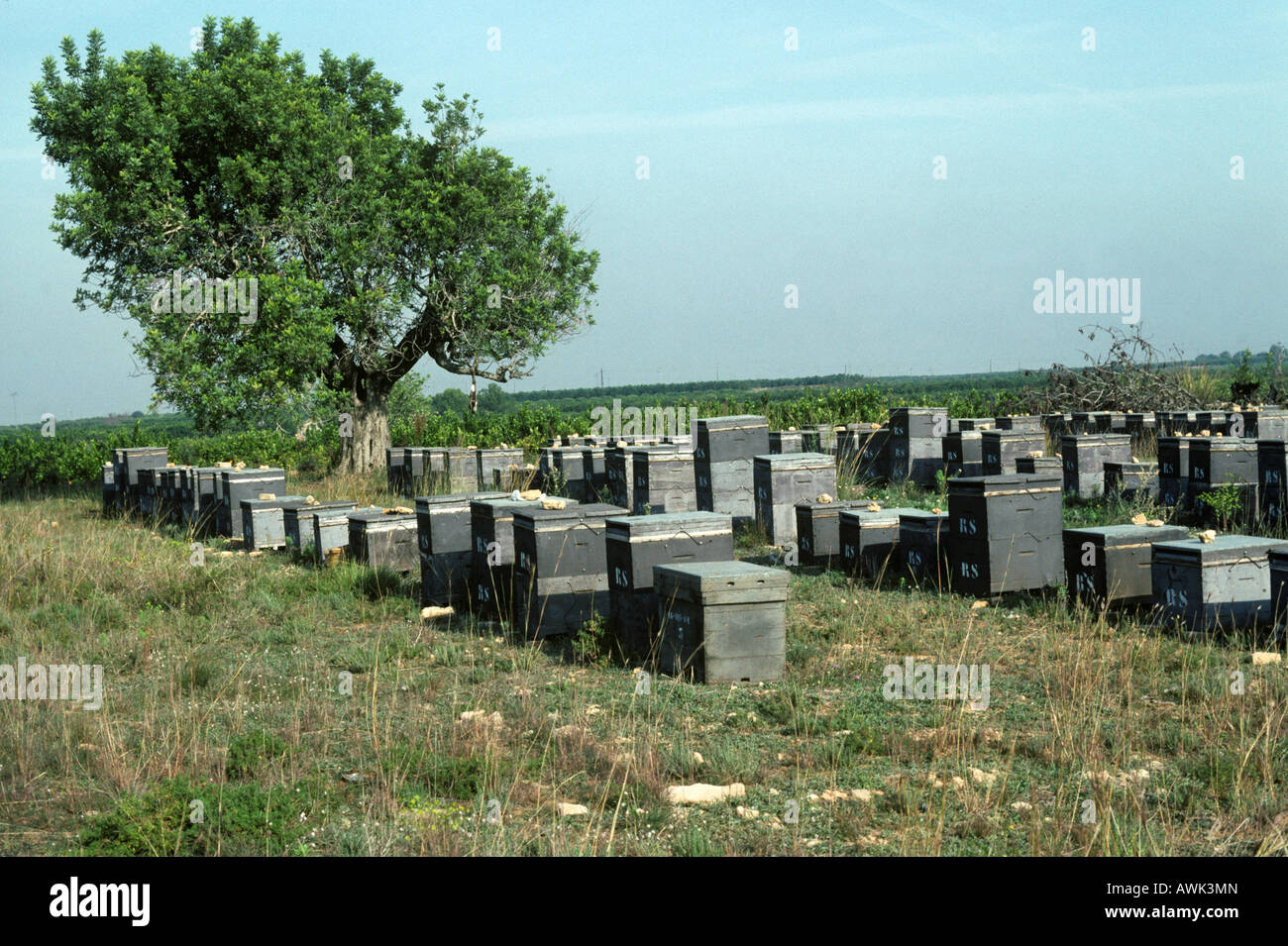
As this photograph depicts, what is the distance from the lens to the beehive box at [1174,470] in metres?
15.1

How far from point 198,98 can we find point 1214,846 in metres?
26.1

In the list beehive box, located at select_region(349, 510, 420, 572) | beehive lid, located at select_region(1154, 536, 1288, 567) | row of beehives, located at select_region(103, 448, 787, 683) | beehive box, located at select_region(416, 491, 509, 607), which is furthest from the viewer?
beehive box, located at select_region(349, 510, 420, 572)

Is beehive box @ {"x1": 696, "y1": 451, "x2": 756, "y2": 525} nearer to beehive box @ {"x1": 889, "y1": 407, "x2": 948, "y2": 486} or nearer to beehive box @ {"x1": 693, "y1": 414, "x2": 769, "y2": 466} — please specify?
beehive box @ {"x1": 693, "y1": 414, "x2": 769, "y2": 466}

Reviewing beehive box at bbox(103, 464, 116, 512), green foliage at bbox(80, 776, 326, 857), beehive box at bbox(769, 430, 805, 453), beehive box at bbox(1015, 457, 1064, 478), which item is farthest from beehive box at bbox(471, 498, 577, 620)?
beehive box at bbox(103, 464, 116, 512)

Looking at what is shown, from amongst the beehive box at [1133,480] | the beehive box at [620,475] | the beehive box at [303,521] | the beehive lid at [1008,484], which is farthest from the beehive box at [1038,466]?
the beehive box at [303,521]

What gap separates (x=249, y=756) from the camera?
21.4ft

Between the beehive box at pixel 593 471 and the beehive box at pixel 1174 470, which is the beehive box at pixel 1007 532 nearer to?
the beehive box at pixel 1174 470

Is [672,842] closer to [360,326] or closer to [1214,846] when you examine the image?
[1214,846]

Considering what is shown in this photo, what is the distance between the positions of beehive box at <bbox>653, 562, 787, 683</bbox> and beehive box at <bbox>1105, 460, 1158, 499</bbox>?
10024 mm

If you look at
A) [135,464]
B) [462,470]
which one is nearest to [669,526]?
[462,470]

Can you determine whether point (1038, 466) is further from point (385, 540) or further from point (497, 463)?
point (497, 463)

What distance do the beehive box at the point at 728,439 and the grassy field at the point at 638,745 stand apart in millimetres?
4720

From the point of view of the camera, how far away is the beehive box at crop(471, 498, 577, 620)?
10898mm

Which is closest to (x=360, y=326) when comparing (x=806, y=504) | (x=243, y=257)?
(x=243, y=257)
